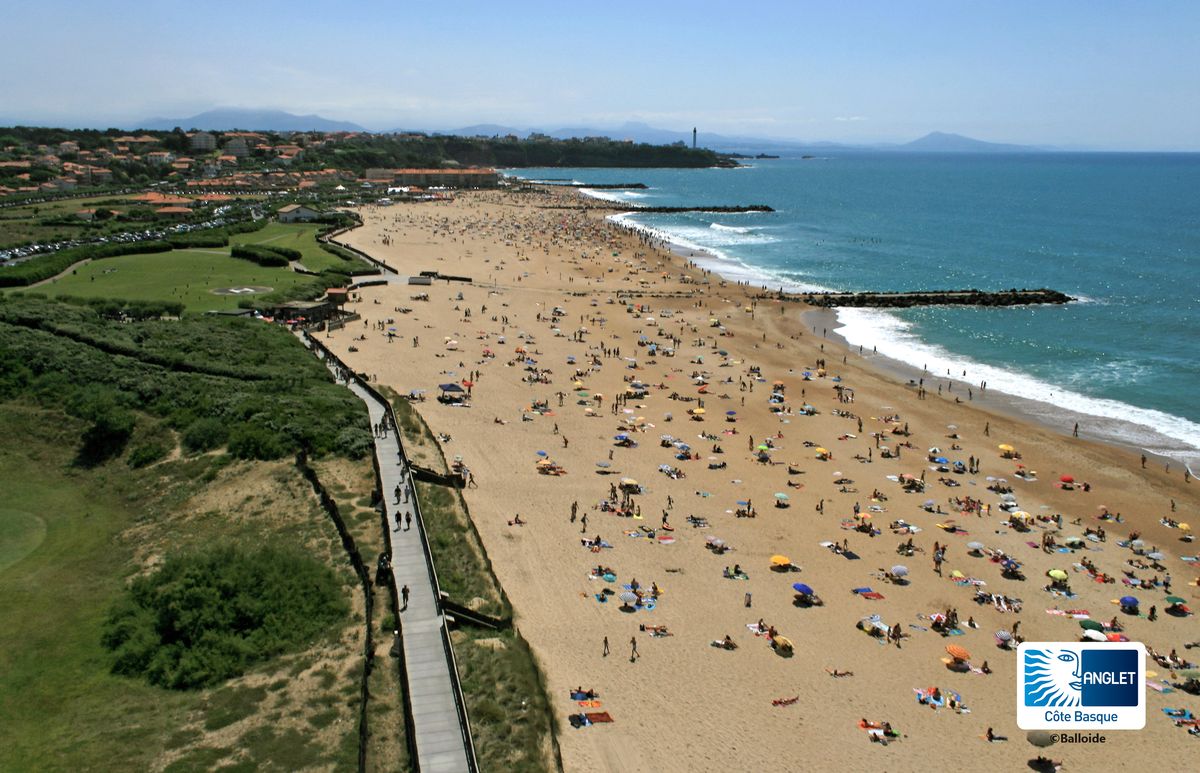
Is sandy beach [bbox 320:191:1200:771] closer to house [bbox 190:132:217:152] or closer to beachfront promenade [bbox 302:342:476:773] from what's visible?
beachfront promenade [bbox 302:342:476:773]

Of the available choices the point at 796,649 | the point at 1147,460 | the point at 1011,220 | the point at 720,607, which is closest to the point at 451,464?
the point at 720,607

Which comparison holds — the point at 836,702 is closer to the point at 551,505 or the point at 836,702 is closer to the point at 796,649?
the point at 796,649

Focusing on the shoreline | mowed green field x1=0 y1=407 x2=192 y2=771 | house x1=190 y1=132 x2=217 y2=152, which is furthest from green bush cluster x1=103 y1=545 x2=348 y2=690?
house x1=190 y1=132 x2=217 y2=152

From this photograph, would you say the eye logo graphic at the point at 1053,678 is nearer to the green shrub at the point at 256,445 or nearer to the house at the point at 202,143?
the green shrub at the point at 256,445

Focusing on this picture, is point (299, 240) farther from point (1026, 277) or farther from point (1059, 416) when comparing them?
point (1026, 277)

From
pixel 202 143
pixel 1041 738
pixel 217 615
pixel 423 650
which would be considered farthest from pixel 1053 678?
pixel 202 143
